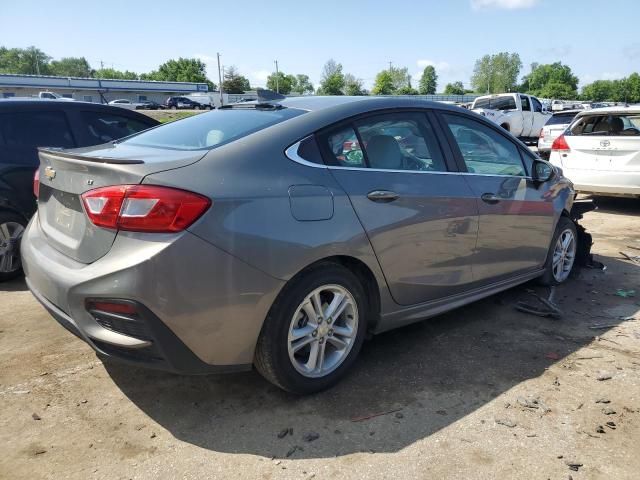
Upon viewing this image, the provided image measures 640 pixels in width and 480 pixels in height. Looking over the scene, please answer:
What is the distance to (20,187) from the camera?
195 inches

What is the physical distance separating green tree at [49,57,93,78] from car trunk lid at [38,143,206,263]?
157 metres

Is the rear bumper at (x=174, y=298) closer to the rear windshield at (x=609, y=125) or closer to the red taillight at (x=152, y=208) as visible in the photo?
the red taillight at (x=152, y=208)

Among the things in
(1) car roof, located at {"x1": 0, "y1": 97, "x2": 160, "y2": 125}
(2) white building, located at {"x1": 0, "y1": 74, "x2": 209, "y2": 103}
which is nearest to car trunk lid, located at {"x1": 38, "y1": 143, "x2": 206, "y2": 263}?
(1) car roof, located at {"x1": 0, "y1": 97, "x2": 160, "y2": 125}

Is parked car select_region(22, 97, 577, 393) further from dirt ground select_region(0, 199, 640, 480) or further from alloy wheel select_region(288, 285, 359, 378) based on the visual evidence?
dirt ground select_region(0, 199, 640, 480)

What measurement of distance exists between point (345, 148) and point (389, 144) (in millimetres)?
400

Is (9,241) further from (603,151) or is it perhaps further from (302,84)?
(302,84)

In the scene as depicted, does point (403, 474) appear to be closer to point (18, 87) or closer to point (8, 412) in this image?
point (8, 412)

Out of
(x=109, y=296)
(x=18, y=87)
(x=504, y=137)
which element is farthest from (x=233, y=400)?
(x=18, y=87)

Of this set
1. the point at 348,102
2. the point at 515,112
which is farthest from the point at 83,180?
the point at 515,112

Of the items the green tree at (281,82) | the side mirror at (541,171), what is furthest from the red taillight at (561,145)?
the green tree at (281,82)

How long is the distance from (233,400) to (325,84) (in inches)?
4982

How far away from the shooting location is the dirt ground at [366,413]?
2.42 metres

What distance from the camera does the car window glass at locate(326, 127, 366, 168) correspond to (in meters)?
3.00

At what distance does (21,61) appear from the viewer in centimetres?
12975
